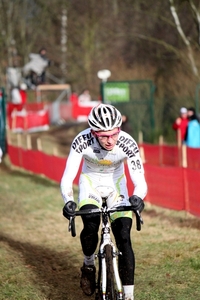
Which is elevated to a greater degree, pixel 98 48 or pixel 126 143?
pixel 126 143

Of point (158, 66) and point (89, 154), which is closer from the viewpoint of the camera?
point (89, 154)

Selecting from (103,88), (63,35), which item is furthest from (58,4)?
(103,88)

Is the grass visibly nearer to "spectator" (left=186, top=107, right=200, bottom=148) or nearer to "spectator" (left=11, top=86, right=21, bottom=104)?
"spectator" (left=186, top=107, right=200, bottom=148)

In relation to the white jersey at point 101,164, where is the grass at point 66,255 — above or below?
below

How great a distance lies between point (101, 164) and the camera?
6.91 meters

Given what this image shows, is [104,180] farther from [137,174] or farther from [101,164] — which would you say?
[137,174]

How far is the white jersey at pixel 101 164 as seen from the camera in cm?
662

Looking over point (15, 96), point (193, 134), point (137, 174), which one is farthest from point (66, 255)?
point (15, 96)

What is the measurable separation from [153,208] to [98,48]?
102ft

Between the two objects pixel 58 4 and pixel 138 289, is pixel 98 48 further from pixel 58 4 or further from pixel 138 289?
pixel 138 289

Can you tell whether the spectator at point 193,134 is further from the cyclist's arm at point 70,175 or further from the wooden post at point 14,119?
the wooden post at point 14,119

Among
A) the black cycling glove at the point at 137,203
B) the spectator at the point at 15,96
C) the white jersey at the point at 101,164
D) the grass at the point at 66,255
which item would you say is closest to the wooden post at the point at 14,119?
the spectator at the point at 15,96

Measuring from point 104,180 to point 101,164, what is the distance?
0.16 meters

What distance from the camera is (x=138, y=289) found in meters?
7.68
